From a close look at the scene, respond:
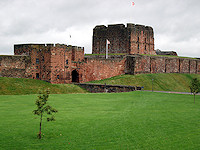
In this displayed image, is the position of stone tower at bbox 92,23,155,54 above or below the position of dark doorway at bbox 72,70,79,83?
above

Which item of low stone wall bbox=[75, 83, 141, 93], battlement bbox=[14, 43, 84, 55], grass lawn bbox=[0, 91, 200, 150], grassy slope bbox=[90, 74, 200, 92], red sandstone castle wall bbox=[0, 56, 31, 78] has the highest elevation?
battlement bbox=[14, 43, 84, 55]

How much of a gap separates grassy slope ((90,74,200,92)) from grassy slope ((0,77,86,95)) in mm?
9748

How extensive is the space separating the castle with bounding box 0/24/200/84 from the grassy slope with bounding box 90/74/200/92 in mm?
3156

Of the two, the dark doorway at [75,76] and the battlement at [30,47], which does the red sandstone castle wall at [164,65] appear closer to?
the dark doorway at [75,76]

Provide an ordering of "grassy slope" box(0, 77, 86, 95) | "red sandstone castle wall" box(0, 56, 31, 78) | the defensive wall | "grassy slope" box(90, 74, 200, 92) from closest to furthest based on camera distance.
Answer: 1. "grassy slope" box(0, 77, 86, 95)
2. "red sandstone castle wall" box(0, 56, 31, 78)
3. "grassy slope" box(90, 74, 200, 92)
4. the defensive wall

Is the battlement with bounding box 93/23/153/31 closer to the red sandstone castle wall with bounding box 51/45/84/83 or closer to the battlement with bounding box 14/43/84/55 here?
the red sandstone castle wall with bounding box 51/45/84/83

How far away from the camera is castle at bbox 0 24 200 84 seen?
149 ft

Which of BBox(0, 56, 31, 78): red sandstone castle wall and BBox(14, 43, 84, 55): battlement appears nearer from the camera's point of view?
BBox(0, 56, 31, 78): red sandstone castle wall

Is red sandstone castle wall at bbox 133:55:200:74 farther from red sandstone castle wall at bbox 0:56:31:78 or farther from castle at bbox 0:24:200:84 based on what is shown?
red sandstone castle wall at bbox 0:56:31:78

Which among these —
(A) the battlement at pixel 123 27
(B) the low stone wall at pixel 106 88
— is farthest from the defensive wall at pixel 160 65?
(B) the low stone wall at pixel 106 88

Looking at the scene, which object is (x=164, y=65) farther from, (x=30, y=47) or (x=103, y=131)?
(x=103, y=131)

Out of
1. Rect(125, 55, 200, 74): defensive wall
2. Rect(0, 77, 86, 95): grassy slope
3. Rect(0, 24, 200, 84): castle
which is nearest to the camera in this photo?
Rect(0, 77, 86, 95): grassy slope

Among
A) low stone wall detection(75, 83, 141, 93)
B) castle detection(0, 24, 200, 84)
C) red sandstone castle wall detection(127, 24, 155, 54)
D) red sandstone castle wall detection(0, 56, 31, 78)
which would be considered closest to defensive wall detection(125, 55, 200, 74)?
castle detection(0, 24, 200, 84)

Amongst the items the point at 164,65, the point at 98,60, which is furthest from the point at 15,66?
the point at 164,65
